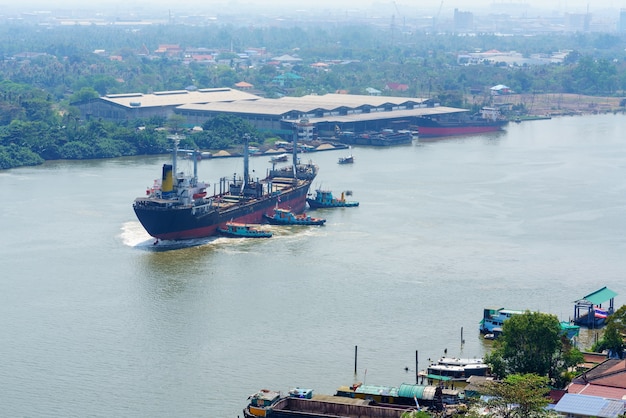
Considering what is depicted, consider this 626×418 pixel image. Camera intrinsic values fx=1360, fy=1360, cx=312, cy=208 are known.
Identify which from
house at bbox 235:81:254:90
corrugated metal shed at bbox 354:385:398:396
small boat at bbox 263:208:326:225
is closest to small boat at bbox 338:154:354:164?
small boat at bbox 263:208:326:225

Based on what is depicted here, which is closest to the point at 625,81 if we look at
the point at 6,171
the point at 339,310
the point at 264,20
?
the point at 6,171

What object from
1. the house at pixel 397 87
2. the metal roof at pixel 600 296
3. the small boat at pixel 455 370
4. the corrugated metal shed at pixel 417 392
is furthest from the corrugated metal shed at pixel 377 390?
the house at pixel 397 87

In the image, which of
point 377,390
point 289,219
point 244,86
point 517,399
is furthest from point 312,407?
point 244,86

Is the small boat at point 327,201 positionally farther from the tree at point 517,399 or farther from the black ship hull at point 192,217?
the tree at point 517,399

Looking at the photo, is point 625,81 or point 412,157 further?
point 625,81

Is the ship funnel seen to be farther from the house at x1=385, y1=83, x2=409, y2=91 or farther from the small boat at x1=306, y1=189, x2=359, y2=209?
the house at x1=385, y1=83, x2=409, y2=91

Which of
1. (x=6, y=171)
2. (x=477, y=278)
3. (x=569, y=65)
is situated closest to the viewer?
(x=477, y=278)

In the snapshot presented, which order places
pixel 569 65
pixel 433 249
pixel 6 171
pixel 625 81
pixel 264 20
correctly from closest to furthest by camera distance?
pixel 433 249 < pixel 6 171 < pixel 625 81 < pixel 569 65 < pixel 264 20

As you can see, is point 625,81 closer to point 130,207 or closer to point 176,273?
point 130,207
